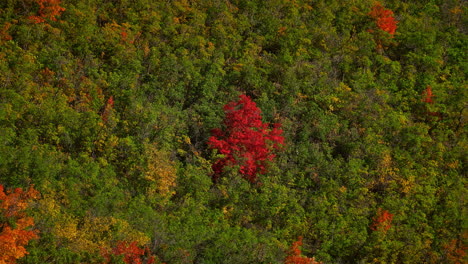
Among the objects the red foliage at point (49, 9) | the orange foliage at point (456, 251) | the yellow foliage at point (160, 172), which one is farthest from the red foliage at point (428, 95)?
the red foliage at point (49, 9)

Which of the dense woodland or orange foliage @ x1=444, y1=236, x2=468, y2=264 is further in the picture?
orange foliage @ x1=444, y1=236, x2=468, y2=264

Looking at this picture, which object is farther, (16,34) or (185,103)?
(185,103)

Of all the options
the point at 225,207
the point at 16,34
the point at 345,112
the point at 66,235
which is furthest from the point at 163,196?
the point at 345,112

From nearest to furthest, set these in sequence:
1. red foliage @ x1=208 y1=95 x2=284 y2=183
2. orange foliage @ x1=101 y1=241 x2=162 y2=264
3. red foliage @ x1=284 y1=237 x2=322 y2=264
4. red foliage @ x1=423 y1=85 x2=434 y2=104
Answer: orange foliage @ x1=101 y1=241 x2=162 y2=264, red foliage @ x1=284 y1=237 x2=322 y2=264, red foliage @ x1=208 y1=95 x2=284 y2=183, red foliage @ x1=423 y1=85 x2=434 y2=104

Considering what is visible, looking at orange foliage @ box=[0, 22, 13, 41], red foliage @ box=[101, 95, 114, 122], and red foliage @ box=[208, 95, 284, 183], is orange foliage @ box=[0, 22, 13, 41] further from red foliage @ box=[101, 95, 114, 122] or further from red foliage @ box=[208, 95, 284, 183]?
red foliage @ box=[208, 95, 284, 183]

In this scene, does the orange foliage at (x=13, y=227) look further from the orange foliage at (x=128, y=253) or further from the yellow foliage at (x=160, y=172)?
the yellow foliage at (x=160, y=172)

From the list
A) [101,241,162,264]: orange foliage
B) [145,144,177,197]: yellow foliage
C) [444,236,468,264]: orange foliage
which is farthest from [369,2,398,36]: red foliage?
[101,241,162,264]: orange foliage

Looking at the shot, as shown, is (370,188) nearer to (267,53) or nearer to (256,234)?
(256,234)
